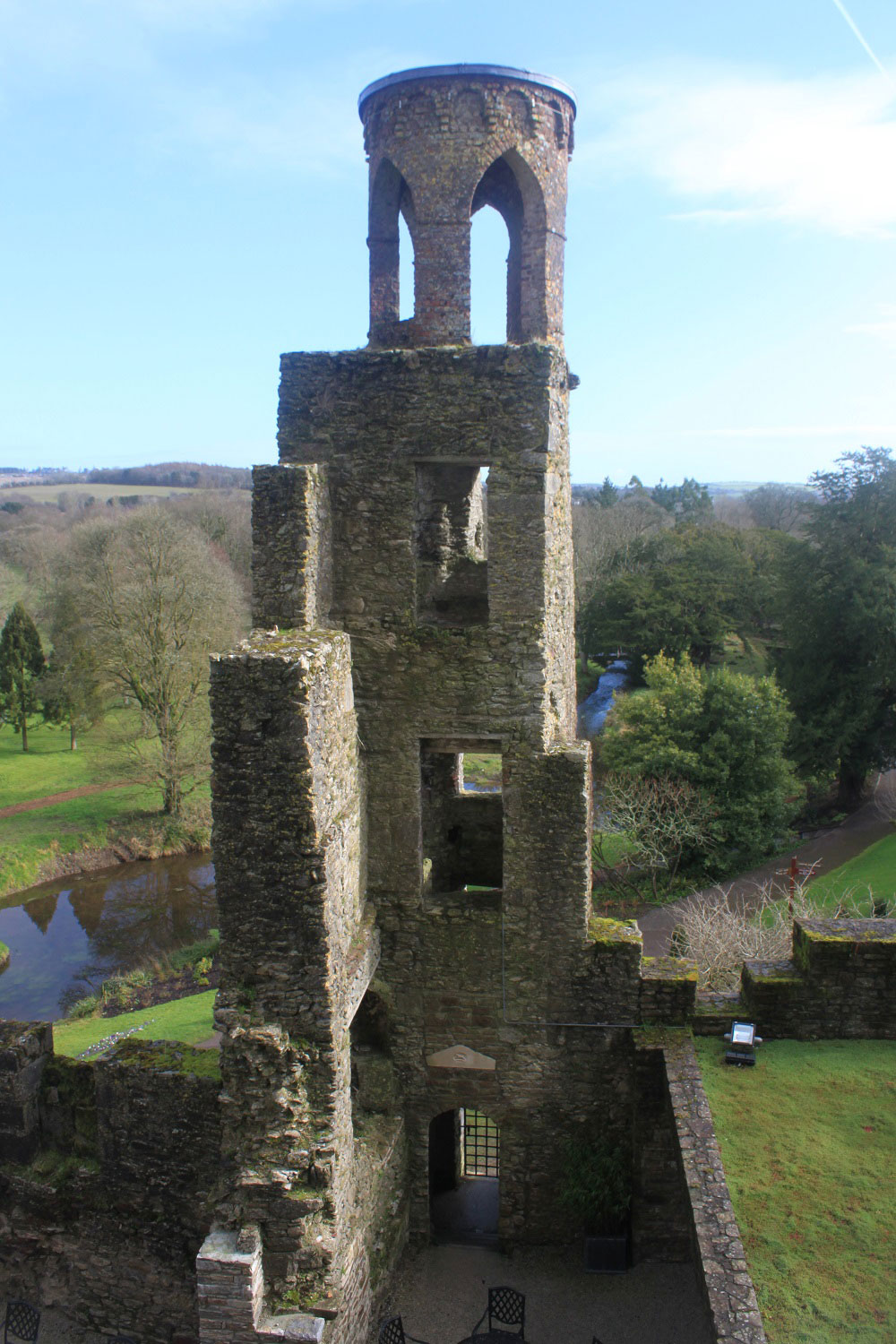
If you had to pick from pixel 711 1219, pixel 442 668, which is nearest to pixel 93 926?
pixel 442 668

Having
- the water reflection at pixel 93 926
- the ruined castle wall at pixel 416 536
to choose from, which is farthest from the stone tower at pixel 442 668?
the water reflection at pixel 93 926

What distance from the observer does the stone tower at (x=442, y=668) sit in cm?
730

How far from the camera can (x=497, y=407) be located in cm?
774

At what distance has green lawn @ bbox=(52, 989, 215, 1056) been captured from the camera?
511 inches

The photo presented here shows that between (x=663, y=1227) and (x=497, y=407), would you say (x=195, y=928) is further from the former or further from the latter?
(x=497, y=407)

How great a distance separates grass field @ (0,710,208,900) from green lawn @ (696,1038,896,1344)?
18518mm

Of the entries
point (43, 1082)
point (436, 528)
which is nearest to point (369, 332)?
point (436, 528)

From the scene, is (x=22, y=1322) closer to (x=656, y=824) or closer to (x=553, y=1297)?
(x=553, y=1297)

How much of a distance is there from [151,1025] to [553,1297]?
7.79 meters

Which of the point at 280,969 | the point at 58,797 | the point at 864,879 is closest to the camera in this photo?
the point at 280,969

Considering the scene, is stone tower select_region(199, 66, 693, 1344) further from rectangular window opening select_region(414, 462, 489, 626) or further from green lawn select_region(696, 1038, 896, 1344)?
green lawn select_region(696, 1038, 896, 1344)

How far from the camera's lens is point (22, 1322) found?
287 inches

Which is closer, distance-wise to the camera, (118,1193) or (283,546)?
(283,546)

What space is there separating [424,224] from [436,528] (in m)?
2.72
